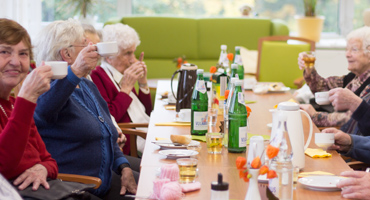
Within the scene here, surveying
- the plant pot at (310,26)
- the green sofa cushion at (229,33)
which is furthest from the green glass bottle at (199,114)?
the plant pot at (310,26)

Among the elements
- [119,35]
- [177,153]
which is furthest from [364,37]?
[177,153]

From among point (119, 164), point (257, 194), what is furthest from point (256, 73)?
point (257, 194)

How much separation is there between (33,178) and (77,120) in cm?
42

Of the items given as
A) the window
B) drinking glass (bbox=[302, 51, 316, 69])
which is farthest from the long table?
the window

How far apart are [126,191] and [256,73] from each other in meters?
3.15

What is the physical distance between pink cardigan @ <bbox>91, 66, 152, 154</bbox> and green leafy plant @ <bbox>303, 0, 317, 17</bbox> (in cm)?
386

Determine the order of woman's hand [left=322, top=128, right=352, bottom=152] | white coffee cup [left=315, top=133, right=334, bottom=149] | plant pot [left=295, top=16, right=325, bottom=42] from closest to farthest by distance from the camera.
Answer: white coffee cup [left=315, top=133, right=334, bottom=149]
woman's hand [left=322, top=128, right=352, bottom=152]
plant pot [left=295, top=16, right=325, bottom=42]

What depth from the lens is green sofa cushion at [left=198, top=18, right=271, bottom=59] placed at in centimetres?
620

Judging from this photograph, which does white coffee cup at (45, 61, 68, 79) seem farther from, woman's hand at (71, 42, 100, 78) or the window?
the window

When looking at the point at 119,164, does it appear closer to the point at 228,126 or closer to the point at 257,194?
the point at 228,126

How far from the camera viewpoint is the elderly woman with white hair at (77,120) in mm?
2115

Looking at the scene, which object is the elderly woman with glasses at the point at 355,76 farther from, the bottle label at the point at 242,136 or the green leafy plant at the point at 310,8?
the green leafy plant at the point at 310,8

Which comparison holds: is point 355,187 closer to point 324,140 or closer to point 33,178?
point 324,140

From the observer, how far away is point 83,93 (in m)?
2.37
